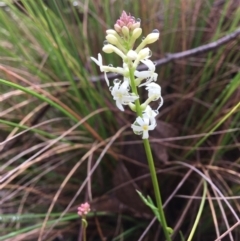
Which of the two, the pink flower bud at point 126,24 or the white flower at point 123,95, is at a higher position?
the pink flower bud at point 126,24

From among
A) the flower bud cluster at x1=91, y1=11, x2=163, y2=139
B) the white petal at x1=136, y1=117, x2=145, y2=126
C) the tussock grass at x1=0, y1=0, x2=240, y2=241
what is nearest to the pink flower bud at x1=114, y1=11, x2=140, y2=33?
the flower bud cluster at x1=91, y1=11, x2=163, y2=139

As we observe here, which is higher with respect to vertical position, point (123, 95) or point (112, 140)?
point (123, 95)

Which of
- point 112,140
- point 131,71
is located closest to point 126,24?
point 131,71

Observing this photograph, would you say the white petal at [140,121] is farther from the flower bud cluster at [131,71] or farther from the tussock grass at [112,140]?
the tussock grass at [112,140]

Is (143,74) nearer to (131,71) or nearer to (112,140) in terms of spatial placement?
(131,71)

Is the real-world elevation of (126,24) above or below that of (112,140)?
above

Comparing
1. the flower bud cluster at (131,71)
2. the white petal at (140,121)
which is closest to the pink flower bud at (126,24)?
the flower bud cluster at (131,71)

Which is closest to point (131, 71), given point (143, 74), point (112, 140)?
point (143, 74)

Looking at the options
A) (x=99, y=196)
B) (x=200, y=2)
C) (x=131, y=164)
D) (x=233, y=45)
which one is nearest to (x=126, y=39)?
(x=131, y=164)

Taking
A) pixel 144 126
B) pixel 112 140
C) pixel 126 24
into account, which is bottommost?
pixel 112 140

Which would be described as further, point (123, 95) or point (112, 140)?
point (112, 140)

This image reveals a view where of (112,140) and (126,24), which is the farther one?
(112,140)
